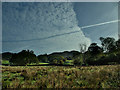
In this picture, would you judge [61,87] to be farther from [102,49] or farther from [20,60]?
[102,49]

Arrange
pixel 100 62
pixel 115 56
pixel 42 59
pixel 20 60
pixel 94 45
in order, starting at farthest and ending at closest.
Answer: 1. pixel 42 59
2. pixel 94 45
3. pixel 20 60
4. pixel 100 62
5. pixel 115 56

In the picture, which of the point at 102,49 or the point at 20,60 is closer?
the point at 20,60

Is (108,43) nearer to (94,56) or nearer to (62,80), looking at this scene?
(94,56)

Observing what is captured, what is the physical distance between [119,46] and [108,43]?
926 cm

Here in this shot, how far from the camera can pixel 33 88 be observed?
12.5ft

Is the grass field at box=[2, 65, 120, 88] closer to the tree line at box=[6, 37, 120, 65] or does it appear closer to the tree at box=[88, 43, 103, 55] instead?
the tree line at box=[6, 37, 120, 65]

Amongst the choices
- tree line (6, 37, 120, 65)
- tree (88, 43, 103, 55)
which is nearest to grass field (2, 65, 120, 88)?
tree line (6, 37, 120, 65)

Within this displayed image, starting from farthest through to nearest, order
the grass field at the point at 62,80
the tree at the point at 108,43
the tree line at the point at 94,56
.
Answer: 1. the tree at the point at 108,43
2. the tree line at the point at 94,56
3. the grass field at the point at 62,80

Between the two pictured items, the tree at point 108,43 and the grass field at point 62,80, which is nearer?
the grass field at point 62,80

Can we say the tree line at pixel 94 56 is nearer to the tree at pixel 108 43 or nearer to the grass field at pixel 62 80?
the tree at pixel 108 43

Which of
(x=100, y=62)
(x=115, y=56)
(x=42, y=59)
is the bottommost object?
(x=42, y=59)

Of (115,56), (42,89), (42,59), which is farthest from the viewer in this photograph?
(42,59)

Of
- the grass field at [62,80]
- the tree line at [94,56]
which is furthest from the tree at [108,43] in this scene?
the grass field at [62,80]

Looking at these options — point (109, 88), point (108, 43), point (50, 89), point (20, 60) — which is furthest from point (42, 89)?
point (108, 43)
